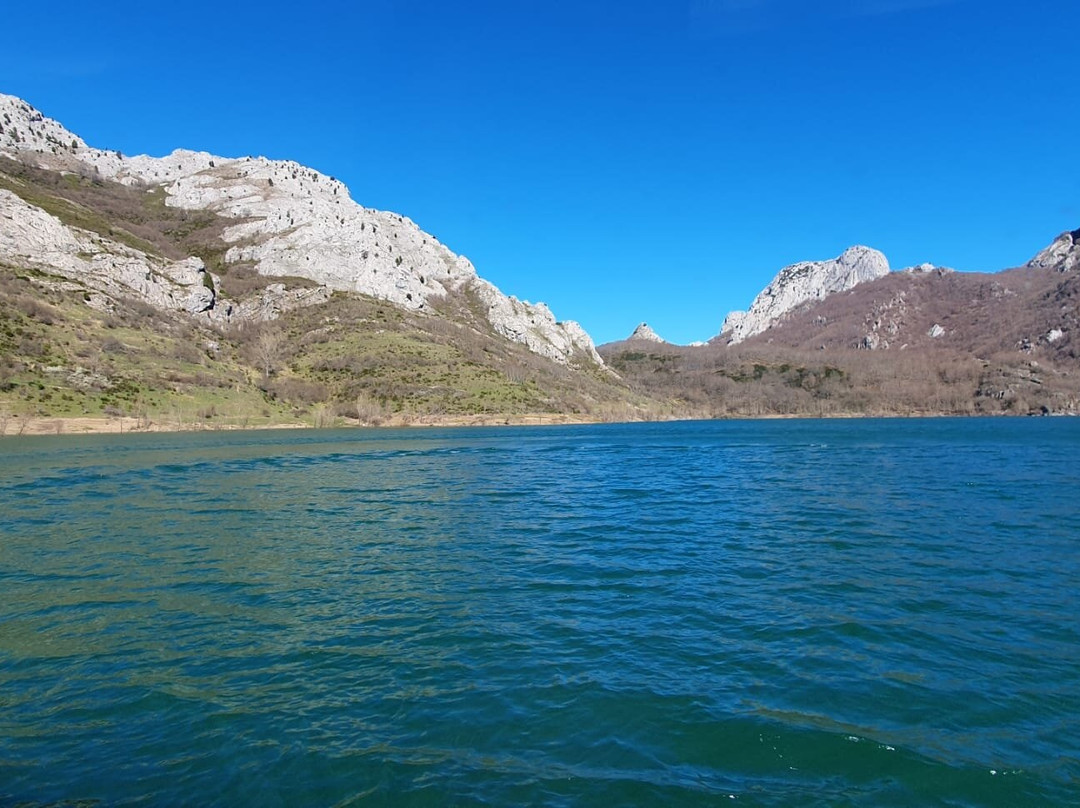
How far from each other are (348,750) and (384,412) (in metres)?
147

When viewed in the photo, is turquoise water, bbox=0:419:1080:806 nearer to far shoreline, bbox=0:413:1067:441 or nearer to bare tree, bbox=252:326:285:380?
far shoreline, bbox=0:413:1067:441

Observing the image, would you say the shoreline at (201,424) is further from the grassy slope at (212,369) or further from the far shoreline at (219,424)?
the grassy slope at (212,369)

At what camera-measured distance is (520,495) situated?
1651 inches

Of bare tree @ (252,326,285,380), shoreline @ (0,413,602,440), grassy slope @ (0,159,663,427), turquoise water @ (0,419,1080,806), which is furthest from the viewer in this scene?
bare tree @ (252,326,285,380)

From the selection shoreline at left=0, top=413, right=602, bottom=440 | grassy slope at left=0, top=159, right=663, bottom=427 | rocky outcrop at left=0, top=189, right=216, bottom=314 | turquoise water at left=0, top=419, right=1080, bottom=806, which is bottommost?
turquoise water at left=0, top=419, right=1080, bottom=806

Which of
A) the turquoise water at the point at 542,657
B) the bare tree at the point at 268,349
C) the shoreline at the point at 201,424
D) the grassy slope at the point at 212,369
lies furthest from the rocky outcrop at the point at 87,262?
the turquoise water at the point at 542,657

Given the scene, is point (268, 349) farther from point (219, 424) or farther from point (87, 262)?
point (219, 424)

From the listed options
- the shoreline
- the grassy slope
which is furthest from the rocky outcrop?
the shoreline

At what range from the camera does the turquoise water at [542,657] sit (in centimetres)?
954

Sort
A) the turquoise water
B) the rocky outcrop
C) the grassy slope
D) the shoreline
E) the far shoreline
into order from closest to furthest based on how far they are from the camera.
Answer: the turquoise water → the shoreline → the far shoreline → the grassy slope → the rocky outcrop

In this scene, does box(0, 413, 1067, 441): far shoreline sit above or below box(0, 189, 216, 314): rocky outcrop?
below

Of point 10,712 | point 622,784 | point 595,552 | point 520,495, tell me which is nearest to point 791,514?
point 595,552

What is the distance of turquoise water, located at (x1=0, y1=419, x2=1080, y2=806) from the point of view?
9539mm

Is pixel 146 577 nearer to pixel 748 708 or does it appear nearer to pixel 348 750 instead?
pixel 348 750
